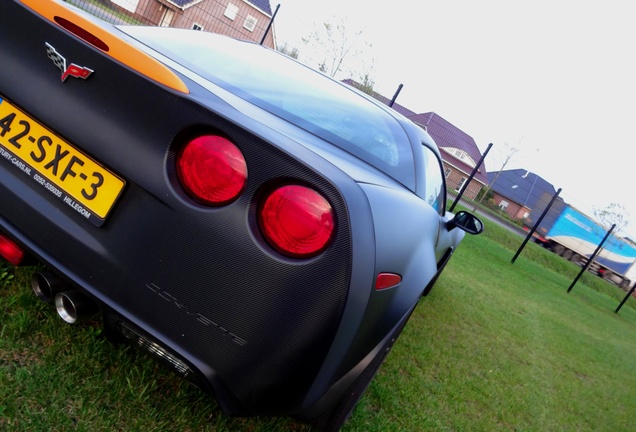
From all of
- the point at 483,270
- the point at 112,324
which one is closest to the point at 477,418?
the point at 112,324

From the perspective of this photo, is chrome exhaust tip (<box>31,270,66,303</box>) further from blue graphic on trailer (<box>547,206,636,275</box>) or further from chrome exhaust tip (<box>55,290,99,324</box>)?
blue graphic on trailer (<box>547,206,636,275</box>)

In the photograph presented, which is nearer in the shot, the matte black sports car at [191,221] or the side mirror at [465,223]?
the matte black sports car at [191,221]

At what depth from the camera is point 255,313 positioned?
3.98 ft

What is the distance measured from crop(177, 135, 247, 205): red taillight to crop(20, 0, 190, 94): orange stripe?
16 centimetres

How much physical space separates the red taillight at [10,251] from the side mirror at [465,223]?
7.17ft

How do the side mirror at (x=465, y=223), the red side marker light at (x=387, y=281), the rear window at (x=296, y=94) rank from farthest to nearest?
the side mirror at (x=465, y=223)
the rear window at (x=296, y=94)
the red side marker light at (x=387, y=281)

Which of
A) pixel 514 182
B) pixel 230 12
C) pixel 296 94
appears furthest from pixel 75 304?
pixel 514 182

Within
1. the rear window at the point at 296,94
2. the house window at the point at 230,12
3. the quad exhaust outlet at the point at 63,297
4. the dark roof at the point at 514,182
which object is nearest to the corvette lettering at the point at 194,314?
the quad exhaust outlet at the point at 63,297

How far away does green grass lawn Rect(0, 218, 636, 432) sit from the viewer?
1.52 metres

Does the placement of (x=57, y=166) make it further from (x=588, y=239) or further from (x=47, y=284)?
(x=588, y=239)

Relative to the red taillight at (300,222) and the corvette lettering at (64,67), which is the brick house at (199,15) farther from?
the red taillight at (300,222)

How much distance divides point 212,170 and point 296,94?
0.84m

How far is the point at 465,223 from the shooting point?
304 centimetres

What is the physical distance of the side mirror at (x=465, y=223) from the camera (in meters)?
2.91
